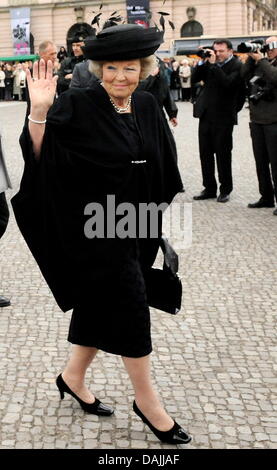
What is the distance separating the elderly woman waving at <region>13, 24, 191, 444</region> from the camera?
9.53 feet

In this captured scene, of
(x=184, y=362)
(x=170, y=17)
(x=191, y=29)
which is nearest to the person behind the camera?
(x=184, y=362)

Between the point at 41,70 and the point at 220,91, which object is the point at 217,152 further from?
the point at 41,70

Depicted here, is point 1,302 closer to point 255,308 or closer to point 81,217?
point 255,308

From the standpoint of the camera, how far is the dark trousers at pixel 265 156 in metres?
8.05

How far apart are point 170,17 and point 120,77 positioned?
165 ft

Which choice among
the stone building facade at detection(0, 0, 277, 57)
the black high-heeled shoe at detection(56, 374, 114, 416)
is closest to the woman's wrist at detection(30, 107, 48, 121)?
the black high-heeled shoe at detection(56, 374, 114, 416)

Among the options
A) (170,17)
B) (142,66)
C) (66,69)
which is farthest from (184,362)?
(170,17)

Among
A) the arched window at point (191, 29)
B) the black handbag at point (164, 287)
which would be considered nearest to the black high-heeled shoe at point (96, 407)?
the black handbag at point (164, 287)

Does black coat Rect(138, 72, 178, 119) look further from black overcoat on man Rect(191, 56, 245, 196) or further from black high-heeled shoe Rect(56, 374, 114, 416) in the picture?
black high-heeled shoe Rect(56, 374, 114, 416)

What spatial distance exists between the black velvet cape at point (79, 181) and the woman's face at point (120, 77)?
5 centimetres

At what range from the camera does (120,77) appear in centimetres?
297

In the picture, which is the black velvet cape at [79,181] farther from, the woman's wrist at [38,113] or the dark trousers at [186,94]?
the dark trousers at [186,94]

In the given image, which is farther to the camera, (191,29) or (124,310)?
(191,29)

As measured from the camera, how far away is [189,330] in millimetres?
4535
